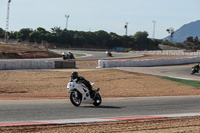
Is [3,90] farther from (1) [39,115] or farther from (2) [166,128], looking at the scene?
(2) [166,128]

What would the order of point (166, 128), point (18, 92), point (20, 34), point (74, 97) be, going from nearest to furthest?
point (166, 128)
point (74, 97)
point (18, 92)
point (20, 34)

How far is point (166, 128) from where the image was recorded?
27.8ft

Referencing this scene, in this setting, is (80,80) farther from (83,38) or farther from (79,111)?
(83,38)

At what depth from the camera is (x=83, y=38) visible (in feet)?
375

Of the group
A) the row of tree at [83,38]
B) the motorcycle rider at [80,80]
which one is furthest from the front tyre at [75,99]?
the row of tree at [83,38]

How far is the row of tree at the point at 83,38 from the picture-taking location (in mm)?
105375

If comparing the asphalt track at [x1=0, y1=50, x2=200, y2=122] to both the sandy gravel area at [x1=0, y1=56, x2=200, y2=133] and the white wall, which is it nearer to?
the sandy gravel area at [x1=0, y1=56, x2=200, y2=133]

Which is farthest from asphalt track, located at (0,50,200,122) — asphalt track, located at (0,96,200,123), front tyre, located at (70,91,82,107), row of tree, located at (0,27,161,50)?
row of tree, located at (0,27,161,50)

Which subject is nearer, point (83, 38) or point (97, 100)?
point (97, 100)

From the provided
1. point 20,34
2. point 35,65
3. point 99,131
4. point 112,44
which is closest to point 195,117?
point 99,131

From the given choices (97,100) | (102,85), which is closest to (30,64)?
(102,85)

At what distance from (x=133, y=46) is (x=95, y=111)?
118 m

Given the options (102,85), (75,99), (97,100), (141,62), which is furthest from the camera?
(141,62)

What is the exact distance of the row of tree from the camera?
105 metres
